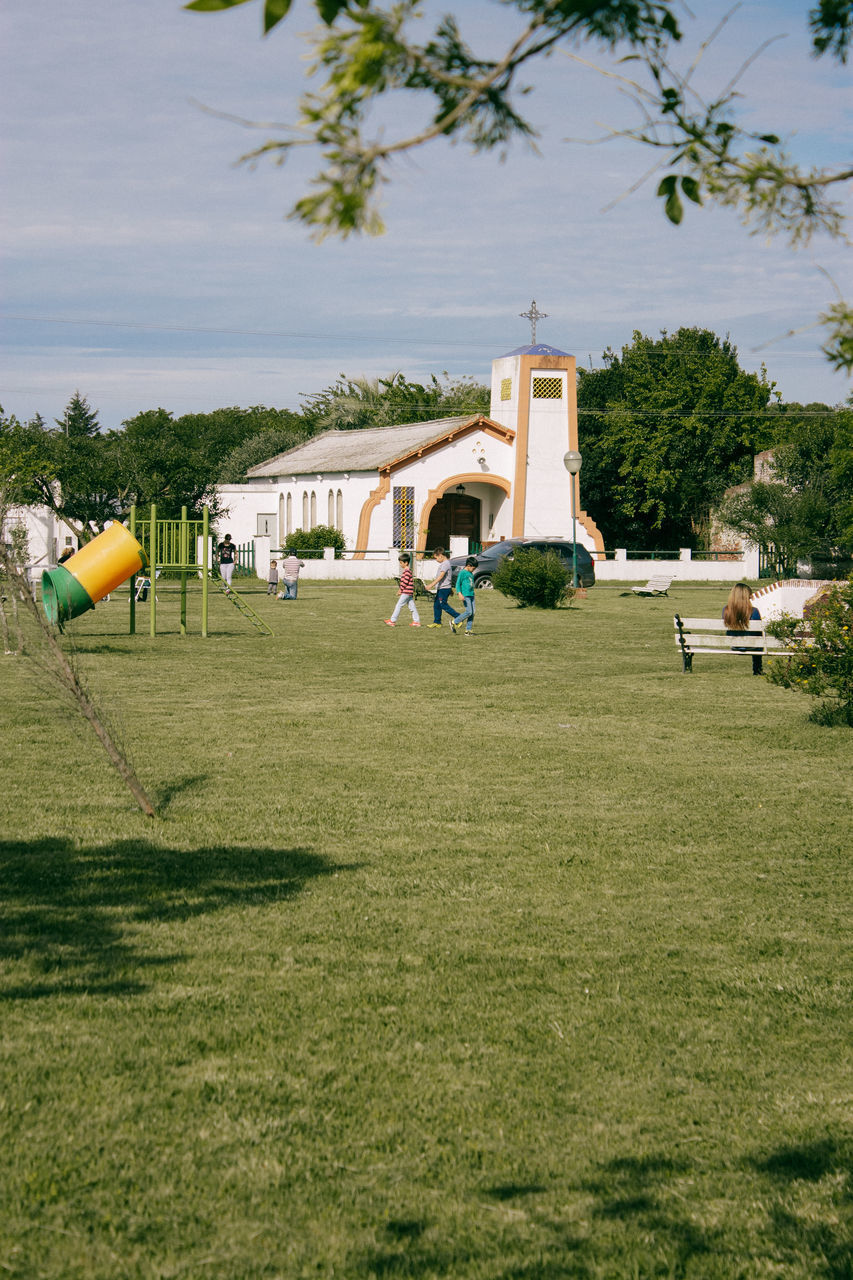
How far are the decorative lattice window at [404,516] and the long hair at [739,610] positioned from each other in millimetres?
38729

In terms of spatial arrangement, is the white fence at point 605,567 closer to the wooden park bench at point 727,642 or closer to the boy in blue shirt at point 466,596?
the boy in blue shirt at point 466,596

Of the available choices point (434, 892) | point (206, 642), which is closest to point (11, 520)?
point (206, 642)

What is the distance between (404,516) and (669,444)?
18674 mm

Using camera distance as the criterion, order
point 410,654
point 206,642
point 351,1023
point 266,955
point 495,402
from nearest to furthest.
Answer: point 351,1023 → point 266,955 → point 410,654 → point 206,642 → point 495,402

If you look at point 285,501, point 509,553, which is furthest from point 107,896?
point 285,501

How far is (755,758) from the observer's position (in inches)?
451

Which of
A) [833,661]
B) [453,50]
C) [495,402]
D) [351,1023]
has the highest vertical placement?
[495,402]

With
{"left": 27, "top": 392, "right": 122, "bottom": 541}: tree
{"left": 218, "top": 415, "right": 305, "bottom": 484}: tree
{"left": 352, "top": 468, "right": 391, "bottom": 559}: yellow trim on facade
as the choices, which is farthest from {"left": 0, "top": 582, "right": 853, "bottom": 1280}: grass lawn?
{"left": 218, "top": 415, "right": 305, "bottom": 484}: tree

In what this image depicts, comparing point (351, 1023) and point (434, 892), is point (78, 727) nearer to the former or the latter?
point (434, 892)

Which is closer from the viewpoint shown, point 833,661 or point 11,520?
point 833,661

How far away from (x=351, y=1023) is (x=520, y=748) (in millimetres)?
6770

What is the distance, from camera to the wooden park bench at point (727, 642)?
17.3 metres

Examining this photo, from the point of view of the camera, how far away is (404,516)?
186 ft

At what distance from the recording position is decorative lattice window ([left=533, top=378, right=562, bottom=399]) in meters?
56.5
